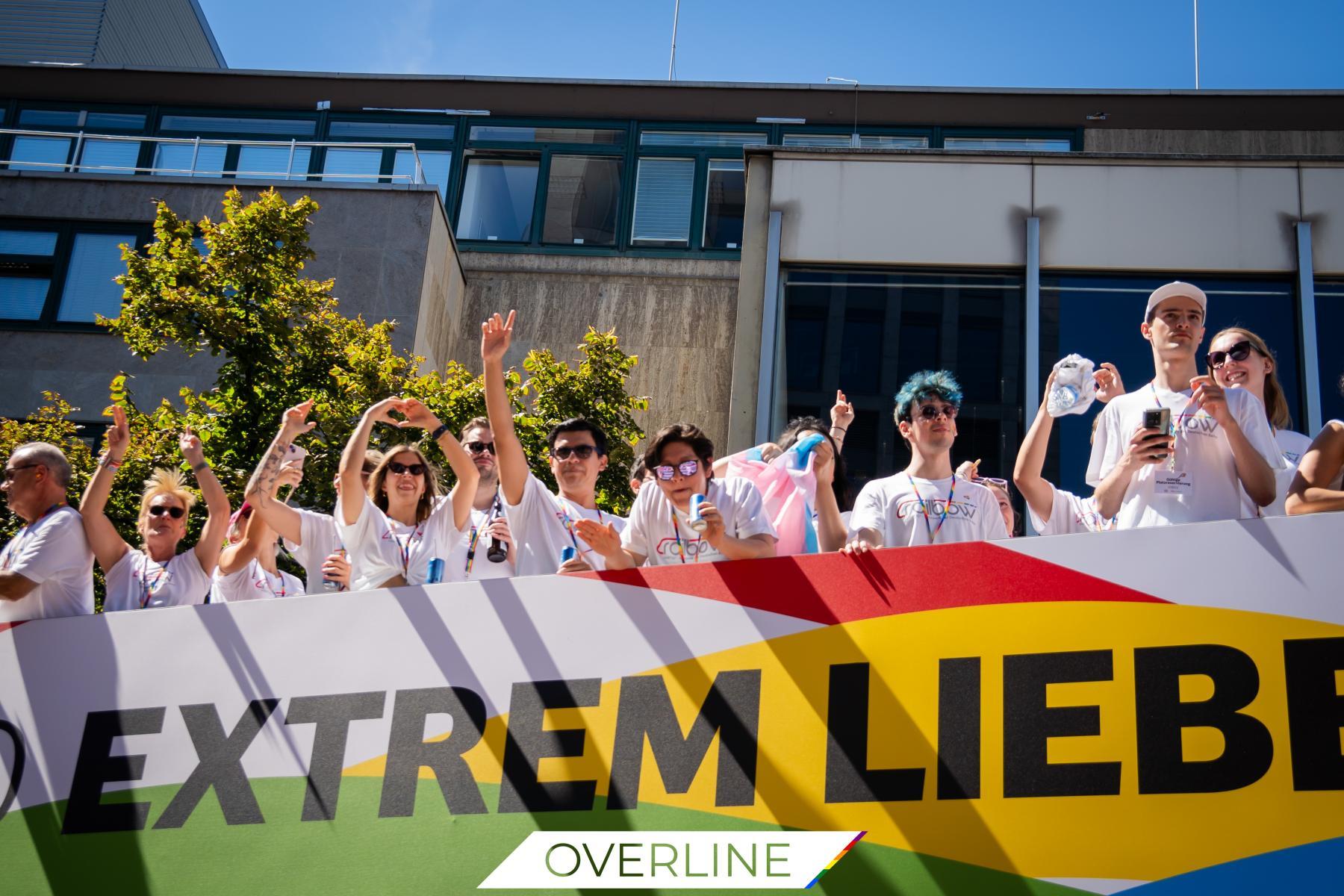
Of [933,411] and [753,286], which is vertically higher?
[753,286]

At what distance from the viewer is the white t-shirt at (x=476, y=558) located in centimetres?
581

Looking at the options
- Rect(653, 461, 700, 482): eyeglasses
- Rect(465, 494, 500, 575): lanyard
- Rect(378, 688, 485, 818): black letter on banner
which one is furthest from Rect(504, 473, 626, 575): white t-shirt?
Rect(378, 688, 485, 818): black letter on banner

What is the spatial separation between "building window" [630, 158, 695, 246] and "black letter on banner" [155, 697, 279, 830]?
1317 centimetres

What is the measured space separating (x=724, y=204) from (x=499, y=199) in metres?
3.25

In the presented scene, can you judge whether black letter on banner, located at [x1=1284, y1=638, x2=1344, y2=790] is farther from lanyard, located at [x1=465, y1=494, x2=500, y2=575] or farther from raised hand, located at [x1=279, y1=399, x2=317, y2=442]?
raised hand, located at [x1=279, y1=399, x2=317, y2=442]

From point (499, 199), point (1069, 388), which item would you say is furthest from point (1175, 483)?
point (499, 199)

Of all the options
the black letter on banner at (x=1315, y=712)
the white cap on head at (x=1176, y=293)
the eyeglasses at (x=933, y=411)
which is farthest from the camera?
the eyeglasses at (x=933, y=411)

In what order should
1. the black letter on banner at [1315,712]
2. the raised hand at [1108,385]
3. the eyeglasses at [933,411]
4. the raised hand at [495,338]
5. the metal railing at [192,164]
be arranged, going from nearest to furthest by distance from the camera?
the black letter on banner at [1315,712] → the eyeglasses at [933,411] → the raised hand at [495,338] → the raised hand at [1108,385] → the metal railing at [192,164]

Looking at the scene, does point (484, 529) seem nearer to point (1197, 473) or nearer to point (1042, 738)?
point (1042, 738)

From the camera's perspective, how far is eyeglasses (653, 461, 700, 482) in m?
4.97

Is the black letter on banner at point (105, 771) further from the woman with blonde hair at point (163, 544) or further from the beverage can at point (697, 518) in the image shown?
the beverage can at point (697, 518)

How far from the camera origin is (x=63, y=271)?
1659cm

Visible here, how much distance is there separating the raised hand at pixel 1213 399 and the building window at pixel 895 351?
537 cm

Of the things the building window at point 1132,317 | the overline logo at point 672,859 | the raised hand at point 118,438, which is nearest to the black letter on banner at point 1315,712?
the overline logo at point 672,859
